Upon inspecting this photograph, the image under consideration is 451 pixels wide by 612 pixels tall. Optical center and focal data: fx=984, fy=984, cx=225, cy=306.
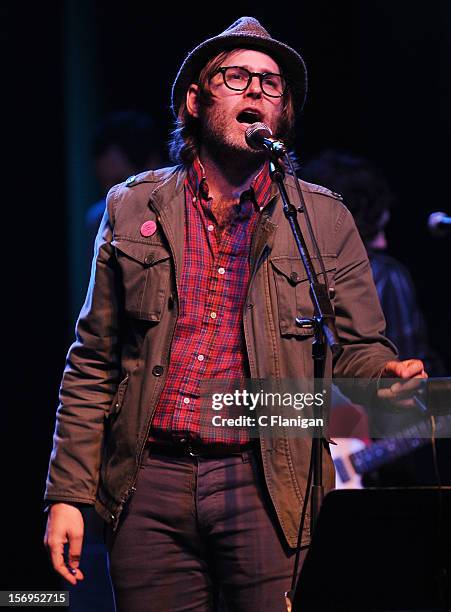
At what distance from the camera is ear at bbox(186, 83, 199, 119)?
9.80 feet

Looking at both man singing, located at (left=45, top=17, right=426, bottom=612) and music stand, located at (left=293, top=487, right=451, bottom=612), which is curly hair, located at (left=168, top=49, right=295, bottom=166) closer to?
man singing, located at (left=45, top=17, right=426, bottom=612)

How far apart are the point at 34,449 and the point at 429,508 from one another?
7.58 feet

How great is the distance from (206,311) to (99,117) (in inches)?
132

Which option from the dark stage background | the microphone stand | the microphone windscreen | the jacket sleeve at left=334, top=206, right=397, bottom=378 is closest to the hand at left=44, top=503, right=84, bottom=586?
the microphone stand

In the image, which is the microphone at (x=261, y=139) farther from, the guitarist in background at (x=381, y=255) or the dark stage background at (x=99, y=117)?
the dark stage background at (x=99, y=117)

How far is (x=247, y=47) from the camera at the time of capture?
9.45 feet

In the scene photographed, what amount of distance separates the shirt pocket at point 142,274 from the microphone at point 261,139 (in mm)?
395

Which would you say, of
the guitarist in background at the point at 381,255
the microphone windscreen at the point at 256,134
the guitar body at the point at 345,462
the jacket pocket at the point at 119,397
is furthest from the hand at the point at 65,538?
the guitar body at the point at 345,462

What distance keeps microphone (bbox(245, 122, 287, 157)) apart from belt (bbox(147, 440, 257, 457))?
0.74 metres

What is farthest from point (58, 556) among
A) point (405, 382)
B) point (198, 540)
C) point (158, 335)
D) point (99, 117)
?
point (99, 117)

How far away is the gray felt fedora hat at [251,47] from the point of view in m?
2.85

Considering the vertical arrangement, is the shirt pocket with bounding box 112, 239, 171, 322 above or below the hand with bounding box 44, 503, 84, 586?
above

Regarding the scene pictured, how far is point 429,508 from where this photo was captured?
2.08 metres

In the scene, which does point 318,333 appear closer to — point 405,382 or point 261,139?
point 405,382
